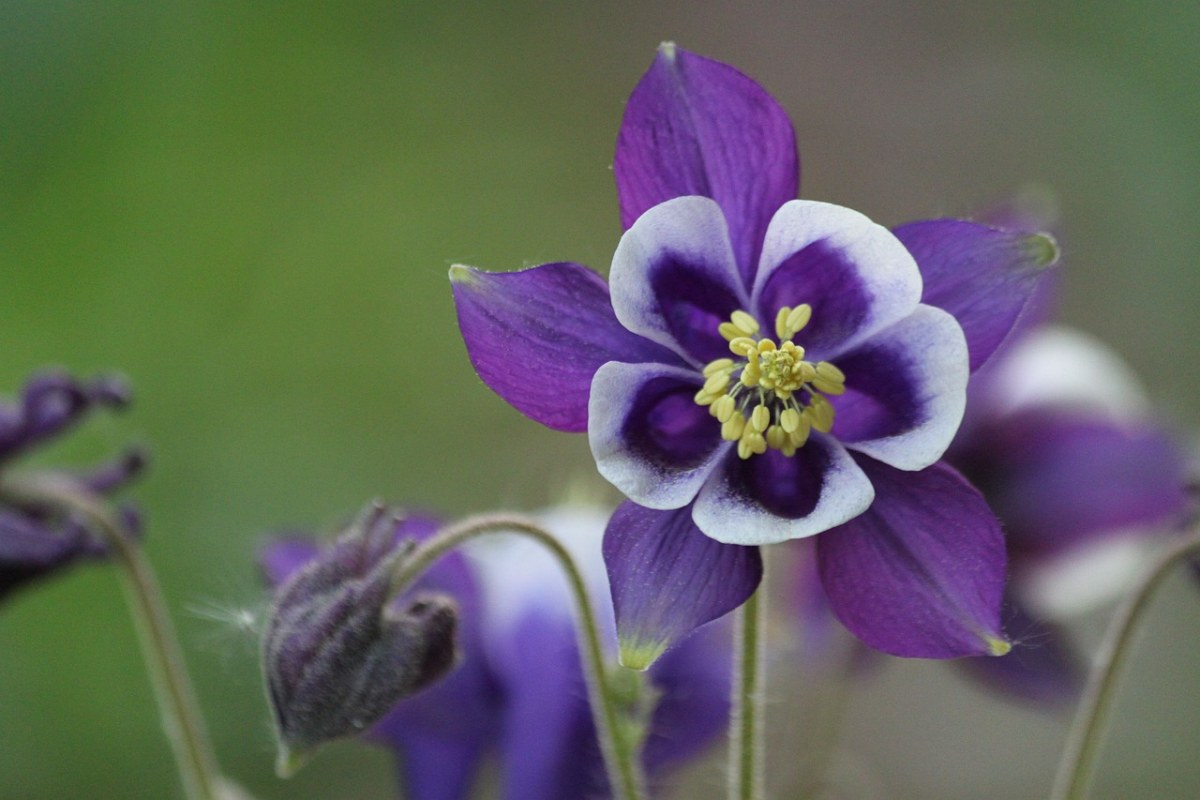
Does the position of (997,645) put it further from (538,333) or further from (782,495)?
(538,333)

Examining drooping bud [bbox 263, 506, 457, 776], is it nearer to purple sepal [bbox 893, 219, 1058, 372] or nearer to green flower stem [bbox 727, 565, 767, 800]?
green flower stem [bbox 727, 565, 767, 800]

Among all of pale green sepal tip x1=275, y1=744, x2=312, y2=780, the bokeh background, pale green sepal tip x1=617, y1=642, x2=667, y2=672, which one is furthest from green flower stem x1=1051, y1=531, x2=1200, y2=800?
the bokeh background

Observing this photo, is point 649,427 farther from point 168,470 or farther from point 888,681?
point 888,681

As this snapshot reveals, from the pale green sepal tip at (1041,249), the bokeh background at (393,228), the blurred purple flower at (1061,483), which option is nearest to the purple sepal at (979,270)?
the pale green sepal tip at (1041,249)

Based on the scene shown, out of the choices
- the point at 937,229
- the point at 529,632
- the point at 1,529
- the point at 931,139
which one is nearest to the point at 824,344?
the point at 937,229

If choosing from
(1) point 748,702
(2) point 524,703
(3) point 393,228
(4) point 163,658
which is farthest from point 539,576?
(3) point 393,228

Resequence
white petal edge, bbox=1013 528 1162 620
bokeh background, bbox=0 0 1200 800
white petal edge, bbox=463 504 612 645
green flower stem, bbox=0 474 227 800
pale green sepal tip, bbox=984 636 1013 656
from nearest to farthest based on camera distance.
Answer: pale green sepal tip, bbox=984 636 1013 656, green flower stem, bbox=0 474 227 800, white petal edge, bbox=463 504 612 645, white petal edge, bbox=1013 528 1162 620, bokeh background, bbox=0 0 1200 800
